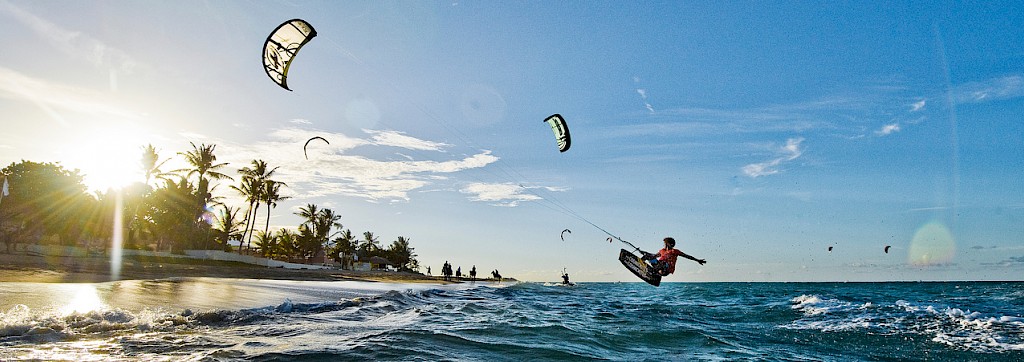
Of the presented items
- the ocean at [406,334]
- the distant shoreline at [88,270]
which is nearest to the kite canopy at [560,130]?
the ocean at [406,334]

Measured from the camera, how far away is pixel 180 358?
5406mm

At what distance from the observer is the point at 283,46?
12.9 metres

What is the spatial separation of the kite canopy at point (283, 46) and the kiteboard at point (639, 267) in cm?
1070

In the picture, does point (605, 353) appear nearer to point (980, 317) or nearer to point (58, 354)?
point (58, 354)

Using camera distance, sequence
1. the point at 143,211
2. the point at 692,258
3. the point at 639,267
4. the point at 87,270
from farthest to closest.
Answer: the point at 143,211, the point at 87,270, the point at 639,267, the point at 692,258

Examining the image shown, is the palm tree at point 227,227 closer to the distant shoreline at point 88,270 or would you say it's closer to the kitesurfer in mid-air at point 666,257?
the distant shoreline at point 88,270

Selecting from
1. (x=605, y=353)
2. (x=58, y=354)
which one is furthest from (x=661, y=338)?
(x=58, y=354)

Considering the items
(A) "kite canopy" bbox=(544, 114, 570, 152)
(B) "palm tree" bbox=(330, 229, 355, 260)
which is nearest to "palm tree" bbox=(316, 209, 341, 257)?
(B) "palm tree" bbox=(330, 229, 355, 260)

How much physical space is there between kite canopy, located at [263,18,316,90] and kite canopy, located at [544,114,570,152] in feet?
25.3

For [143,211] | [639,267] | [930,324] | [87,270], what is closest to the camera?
[930,324]

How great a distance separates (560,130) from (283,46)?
28.3ft

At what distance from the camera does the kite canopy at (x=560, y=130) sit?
17094 millimetres

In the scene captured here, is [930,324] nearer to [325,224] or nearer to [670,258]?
[670,258]

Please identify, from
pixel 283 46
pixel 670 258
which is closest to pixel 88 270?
pixel 283 46
